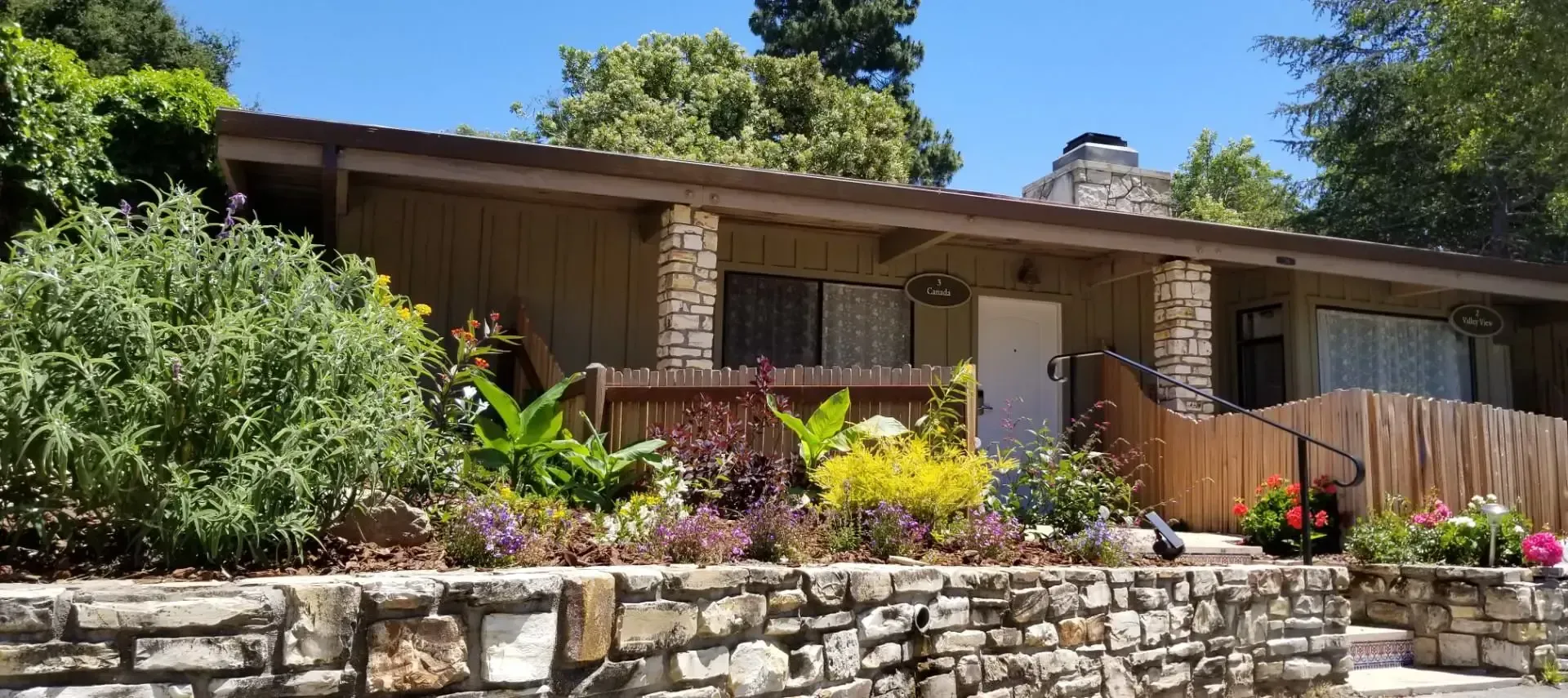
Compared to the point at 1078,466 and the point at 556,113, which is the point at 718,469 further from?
the point at 556,113

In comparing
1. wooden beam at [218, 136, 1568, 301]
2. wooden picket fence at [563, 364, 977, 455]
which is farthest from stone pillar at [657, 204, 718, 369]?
wooden picket fence at [563, 364, 977, 455]

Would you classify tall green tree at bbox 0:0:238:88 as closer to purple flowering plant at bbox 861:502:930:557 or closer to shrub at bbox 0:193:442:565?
shrub at bbox 0:193:442:565

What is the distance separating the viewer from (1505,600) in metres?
6.59

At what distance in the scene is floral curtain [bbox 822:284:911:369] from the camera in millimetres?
9805

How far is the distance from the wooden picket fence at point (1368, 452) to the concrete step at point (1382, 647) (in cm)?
93

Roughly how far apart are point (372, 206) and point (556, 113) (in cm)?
1597

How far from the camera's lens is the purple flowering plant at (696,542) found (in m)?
4.06

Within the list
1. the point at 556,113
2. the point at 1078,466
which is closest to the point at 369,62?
the point at 556,113

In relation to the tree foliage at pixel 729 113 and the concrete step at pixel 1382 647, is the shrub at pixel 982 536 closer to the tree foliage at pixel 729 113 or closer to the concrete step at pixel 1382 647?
the concrete step at pixel 1382 647

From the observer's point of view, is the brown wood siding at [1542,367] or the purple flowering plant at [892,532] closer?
the purple flowering plant at [892,532]

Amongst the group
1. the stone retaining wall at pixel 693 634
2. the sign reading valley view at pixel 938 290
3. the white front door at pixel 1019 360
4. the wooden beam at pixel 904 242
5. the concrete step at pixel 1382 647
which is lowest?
the concrete step at pixel 1382 647

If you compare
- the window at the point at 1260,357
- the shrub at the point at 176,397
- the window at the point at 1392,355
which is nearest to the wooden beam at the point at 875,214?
the window at the point at 1392,355

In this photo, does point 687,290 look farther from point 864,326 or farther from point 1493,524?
point 1493,524

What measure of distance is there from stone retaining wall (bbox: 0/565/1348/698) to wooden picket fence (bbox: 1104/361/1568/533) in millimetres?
1801
